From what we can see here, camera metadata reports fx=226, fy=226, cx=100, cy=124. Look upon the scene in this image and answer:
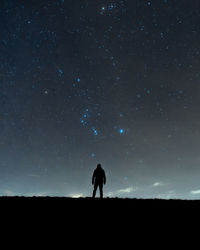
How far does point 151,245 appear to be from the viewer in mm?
6383

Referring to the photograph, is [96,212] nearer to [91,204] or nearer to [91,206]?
[91,206]

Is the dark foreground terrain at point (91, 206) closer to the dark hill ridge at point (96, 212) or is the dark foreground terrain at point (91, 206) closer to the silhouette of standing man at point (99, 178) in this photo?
the dark hill ridge at point (96, 212)

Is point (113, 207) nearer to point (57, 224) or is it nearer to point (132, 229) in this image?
point (132, 229)

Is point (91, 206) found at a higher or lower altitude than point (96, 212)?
higher

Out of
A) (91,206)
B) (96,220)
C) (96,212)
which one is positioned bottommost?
(96,220)

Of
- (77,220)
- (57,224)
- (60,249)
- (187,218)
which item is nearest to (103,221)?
(77,220)

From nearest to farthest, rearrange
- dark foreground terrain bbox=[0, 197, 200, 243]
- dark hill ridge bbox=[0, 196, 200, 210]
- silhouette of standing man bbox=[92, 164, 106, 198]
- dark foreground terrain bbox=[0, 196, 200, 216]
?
dark foreground terrain bbox=[0, 197, 200, 243] → dark foreground terrain bbox=[0, 196, 200, 216] → dark hill ridge bbox=[0, 196, 200, 210] → silhouette of standing man bbox=[92, 164, 106, 198]

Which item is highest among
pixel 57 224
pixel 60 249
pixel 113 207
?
pixel 113 207

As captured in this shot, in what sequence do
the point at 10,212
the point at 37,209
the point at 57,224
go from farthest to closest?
1. the point at 37,209
2. the point at 10,212
3. the point at 57,224

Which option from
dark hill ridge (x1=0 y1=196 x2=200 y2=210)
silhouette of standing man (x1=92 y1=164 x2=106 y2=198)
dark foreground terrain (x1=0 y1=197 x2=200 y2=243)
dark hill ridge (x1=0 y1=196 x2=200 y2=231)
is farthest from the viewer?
silhouette of standing man (x1=92 y1=164 x2=106 y2=198)

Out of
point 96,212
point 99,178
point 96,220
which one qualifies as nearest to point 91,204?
point 96,212

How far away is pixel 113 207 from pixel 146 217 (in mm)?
1493

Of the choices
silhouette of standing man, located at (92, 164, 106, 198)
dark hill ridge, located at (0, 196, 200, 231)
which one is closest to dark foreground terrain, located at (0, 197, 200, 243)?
dark hill ridge, located at (0, 196, 200, 231)

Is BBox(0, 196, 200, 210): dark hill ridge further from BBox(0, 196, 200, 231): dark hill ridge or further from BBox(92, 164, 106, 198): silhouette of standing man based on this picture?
Result: BBox(92, 164, 106, 198): silhouette of standing man
